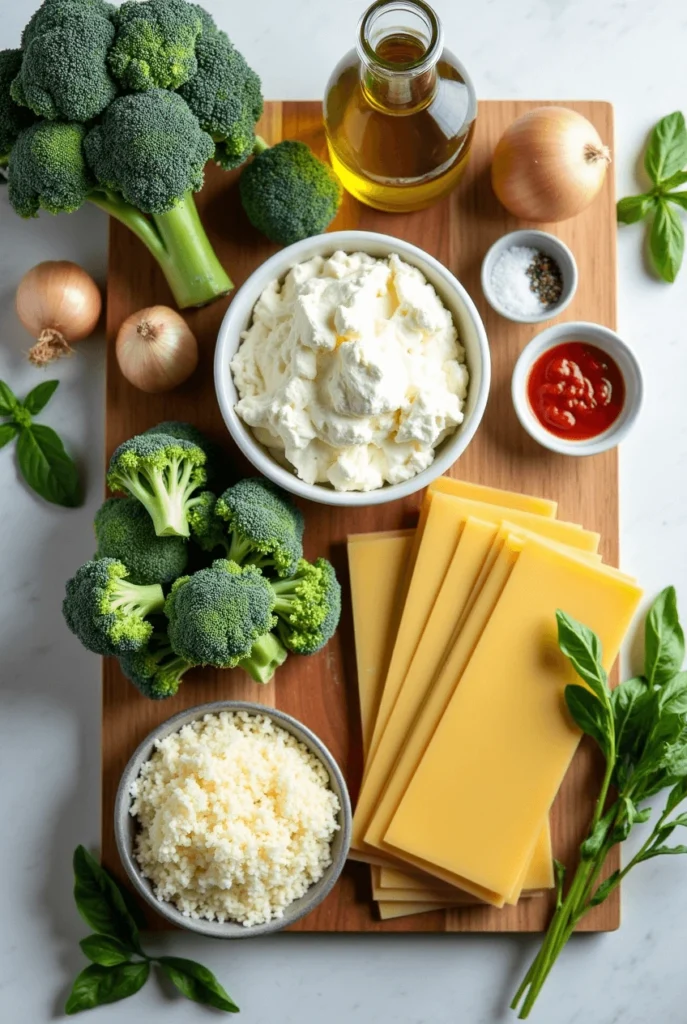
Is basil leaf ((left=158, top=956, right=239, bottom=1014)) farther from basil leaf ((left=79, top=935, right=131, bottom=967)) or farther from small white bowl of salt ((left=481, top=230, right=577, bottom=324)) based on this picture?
small white bowl of salt ((left=481, top=230, right=577, bottom=324))

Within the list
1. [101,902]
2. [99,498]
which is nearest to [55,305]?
[99,498]

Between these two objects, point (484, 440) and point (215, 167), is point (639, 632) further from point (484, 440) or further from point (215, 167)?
point (215, 167)

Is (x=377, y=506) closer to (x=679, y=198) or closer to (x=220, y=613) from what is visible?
(x=220, y=613)

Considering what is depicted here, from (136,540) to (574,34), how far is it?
1.56 meters

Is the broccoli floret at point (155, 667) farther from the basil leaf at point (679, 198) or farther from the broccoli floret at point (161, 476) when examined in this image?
the basil leaf at point (679, 198)

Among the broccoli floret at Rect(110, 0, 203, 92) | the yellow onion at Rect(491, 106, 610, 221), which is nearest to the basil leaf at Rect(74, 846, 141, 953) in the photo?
the broccoli floret at Rect(110, 0, 203, 92)

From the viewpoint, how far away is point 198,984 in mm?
2115

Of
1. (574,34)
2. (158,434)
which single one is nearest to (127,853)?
(158,434)

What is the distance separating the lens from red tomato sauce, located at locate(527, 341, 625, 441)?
6.85 feet

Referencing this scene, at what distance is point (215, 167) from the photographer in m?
2.17

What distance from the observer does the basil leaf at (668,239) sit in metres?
2.18

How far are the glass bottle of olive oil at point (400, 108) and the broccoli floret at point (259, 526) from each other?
70cm

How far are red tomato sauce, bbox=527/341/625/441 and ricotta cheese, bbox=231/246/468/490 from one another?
0.80 feet

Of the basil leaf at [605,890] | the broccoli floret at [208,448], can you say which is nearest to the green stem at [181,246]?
the broccoli floret at [208,448]
